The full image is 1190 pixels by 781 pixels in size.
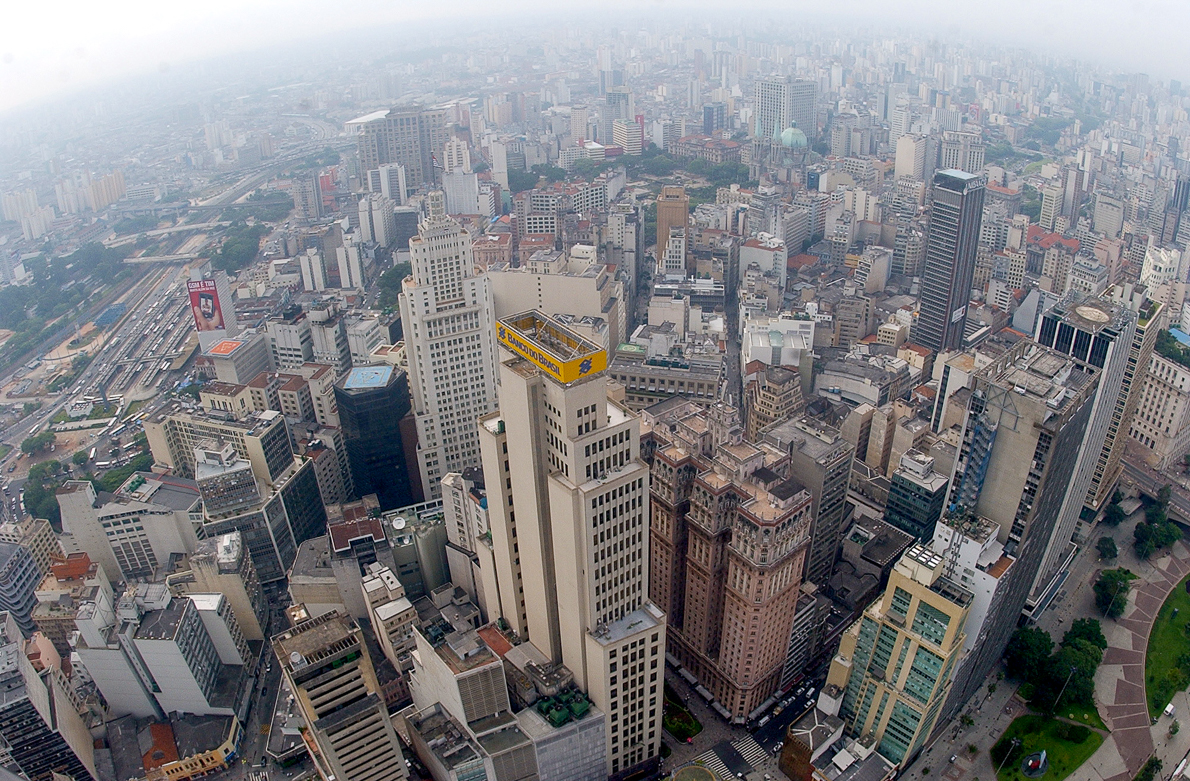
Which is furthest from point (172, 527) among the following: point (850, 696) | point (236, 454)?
point (850, 696)

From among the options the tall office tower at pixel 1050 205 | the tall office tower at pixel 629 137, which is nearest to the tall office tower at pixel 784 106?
the tall office tower at pixel 629 137

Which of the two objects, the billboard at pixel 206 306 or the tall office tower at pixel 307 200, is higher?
the billboard at pixel 206 306

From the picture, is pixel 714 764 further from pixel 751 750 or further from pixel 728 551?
pixel 728 551

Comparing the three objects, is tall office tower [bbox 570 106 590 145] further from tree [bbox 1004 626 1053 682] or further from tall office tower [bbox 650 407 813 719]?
tree [bbox 1004 626 1053 682]

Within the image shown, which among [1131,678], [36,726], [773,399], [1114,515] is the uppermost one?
[773,399]

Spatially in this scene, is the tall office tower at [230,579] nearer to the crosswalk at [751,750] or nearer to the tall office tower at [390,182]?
the crosswalk at [751,750]

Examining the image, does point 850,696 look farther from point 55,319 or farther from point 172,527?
point 55,319

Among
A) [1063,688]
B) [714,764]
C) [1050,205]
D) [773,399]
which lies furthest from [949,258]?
[714,764]
